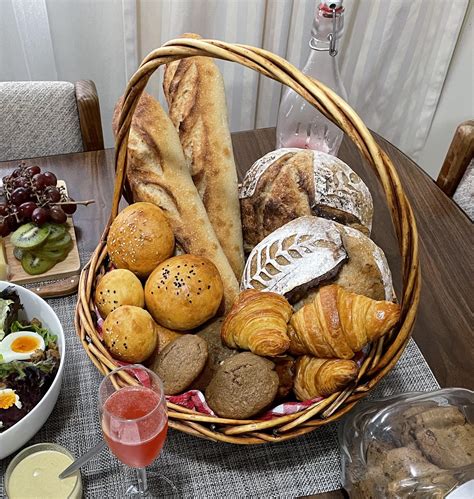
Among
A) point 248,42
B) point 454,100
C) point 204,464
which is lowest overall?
point 454,100

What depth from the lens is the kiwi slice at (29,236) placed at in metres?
1.01

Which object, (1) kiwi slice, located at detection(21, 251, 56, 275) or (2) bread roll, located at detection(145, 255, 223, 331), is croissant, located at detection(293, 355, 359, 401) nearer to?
(2) bread roll, located at detection(145, 255, 223, 331)

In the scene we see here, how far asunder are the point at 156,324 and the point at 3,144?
792 millimetres

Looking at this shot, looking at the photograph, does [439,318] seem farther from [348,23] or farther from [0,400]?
[348,23]

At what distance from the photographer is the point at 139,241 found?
854 mm

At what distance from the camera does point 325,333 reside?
2.31 ft

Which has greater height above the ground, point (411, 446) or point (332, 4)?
point (332, 4)

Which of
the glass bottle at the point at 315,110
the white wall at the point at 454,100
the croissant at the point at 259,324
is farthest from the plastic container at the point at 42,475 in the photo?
the white wall at the point at 454,100

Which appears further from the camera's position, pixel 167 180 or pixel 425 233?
pixel 425 233

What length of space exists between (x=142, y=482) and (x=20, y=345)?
10.4 inches

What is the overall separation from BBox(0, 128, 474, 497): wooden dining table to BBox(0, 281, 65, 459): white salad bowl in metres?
0.23

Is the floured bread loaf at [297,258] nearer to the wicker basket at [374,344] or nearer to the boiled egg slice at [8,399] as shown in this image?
the wicker basket at [374,344]

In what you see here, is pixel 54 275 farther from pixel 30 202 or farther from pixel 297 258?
pixel 297 258

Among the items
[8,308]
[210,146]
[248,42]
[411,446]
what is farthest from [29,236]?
[248,42]
